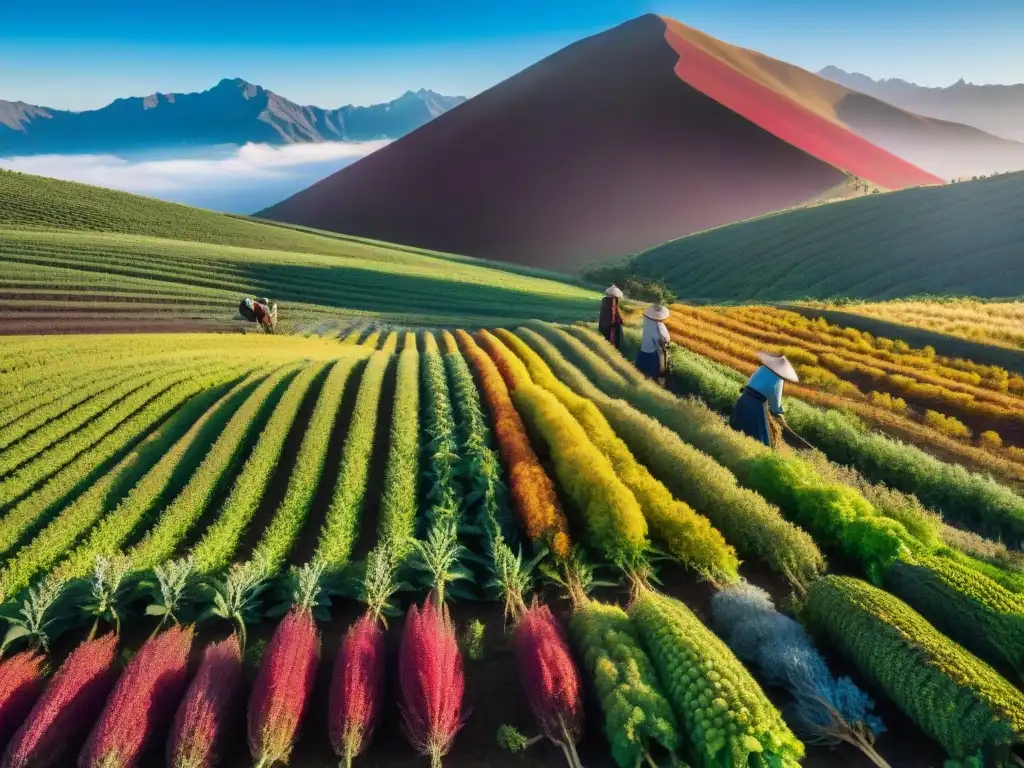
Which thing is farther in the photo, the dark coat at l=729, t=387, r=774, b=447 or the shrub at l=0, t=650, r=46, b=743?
the dark coat at l=729, t=387, r=774, b=447

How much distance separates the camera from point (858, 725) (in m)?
4.89

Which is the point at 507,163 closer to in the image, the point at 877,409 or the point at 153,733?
the point at 877,409

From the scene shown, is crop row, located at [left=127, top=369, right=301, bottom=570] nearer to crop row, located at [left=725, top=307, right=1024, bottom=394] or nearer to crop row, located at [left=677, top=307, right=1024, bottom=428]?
crop row, located at [left=677, top=307, right=1024, bottom=428]

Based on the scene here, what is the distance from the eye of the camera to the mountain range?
252 ft

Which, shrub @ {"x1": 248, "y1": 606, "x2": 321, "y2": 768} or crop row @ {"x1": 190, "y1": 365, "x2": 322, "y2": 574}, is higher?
shrub @ {"x1": 248, "y1": 606, "x2": 321, "y2": 768}

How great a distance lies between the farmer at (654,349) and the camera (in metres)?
13.9

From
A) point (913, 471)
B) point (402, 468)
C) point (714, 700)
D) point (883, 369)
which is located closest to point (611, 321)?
point (883, 369)

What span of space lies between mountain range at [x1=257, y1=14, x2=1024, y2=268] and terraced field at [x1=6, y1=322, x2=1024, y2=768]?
203 feet

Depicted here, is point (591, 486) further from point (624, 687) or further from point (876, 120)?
point (876, 120)

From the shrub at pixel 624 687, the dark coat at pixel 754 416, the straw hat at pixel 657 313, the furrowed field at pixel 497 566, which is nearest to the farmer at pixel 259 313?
the furrowed field at pixel 497 566

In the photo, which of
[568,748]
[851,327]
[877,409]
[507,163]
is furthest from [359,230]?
[568,748]

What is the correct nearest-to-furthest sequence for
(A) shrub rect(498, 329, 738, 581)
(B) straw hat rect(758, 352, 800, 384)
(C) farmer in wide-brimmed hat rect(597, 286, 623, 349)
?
1. (A) shrub rect(498, 329, 738, 581)
2. (B) straw hat rect(758, 352, 800, 384)
3. (C) farmer in wide-brimmed hat rect(597, 286, 623, 349)

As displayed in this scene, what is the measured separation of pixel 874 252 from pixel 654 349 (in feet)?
96.7

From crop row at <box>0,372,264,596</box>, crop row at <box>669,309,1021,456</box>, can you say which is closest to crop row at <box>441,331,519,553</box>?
crop row at <box>0,372,264,596</box>
